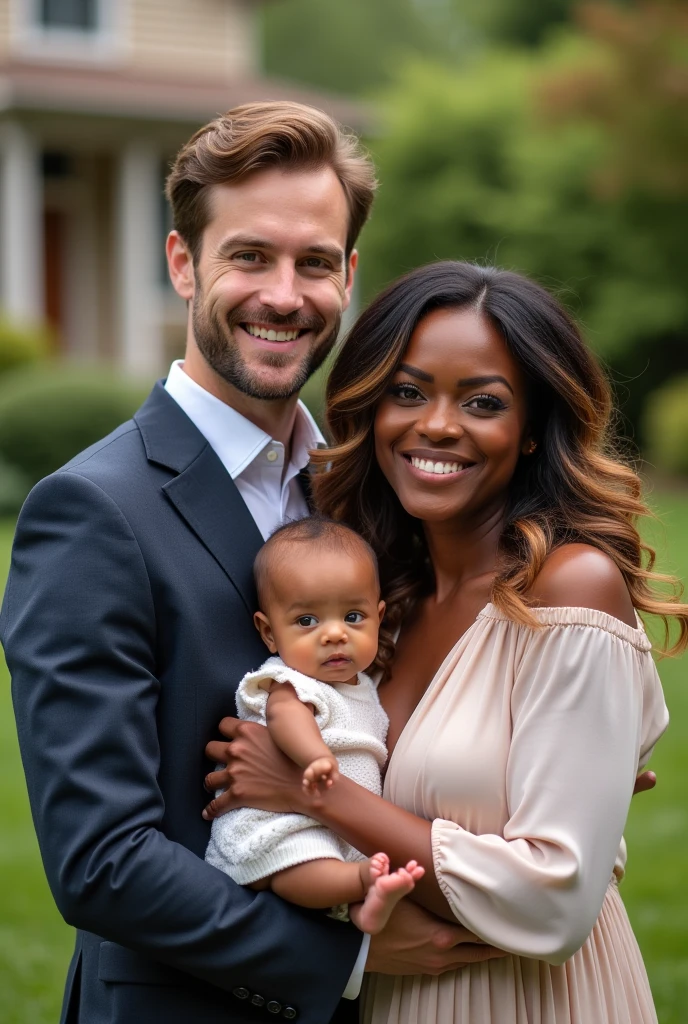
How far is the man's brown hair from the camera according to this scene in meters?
3.43

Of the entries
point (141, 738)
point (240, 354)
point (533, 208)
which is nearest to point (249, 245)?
point (240, 354)

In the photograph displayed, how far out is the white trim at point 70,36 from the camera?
19.9 meters

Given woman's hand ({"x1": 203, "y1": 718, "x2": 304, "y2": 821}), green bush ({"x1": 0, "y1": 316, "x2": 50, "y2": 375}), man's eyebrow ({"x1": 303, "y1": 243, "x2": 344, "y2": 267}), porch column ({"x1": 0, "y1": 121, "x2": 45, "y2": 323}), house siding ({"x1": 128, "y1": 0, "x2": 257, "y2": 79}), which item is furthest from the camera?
house siding ({"x1": 128, "y1": 0, "x2": 257, "y2": 79})

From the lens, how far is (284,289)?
11.4 feet

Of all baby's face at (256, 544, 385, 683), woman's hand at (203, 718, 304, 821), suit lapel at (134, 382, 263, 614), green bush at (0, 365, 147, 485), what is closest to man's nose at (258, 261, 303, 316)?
suit lapel at (134, 382, 263, 614)

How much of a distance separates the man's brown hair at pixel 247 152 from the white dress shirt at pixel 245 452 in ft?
1.47

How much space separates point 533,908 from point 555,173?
75.0 feet

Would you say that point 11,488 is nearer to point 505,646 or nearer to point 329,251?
point 329,251

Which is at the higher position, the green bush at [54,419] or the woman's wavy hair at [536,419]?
the woman's wavy hair at [536,419]

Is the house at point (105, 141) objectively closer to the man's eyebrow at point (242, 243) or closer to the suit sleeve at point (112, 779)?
the man's eyebrow at point (242, 243)

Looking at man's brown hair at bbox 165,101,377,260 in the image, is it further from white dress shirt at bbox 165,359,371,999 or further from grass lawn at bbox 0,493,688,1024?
grass lawn at bbox 0,493,688,1024

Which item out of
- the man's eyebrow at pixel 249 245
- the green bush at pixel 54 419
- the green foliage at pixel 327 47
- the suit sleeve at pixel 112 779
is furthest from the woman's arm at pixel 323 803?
the green foliage at pixel 327 47

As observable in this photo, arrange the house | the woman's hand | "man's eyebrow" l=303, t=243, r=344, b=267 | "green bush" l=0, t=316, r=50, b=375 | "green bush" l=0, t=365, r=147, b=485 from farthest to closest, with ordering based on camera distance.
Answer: the house < "green bush" l=0, t=316, r=50, b=375 < "green bush" l=0, t=365, r=147, b=485 < "man's eyebrow" l=303, t=243, r=344, b=267 < the woman's hand

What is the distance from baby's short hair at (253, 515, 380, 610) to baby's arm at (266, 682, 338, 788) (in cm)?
25
